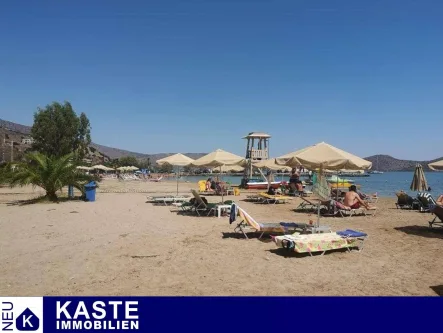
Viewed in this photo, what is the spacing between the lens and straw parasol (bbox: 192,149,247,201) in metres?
14.3

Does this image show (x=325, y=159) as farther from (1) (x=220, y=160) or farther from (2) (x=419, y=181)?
(2) (x=419, y=181)

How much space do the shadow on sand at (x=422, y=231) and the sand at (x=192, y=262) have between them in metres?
0.03

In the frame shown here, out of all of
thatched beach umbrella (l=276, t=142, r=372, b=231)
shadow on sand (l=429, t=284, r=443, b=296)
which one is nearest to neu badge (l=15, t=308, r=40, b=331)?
shadow on sand (l=429, t=284, r=443, b=296)

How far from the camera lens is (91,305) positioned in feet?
11.8

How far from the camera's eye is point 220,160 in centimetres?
1438

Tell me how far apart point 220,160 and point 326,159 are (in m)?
5.25

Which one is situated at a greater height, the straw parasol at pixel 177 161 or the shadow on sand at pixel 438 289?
the straw parasol at pixel 177 161

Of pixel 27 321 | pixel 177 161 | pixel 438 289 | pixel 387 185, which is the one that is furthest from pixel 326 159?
pixel 387 185

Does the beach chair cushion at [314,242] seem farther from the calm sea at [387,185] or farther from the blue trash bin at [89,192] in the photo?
the calm sea at [387,185]

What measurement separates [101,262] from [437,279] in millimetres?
5614

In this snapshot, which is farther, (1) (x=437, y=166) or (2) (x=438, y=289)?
(1) (x=437, y=166)

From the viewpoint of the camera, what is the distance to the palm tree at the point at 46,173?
14945 millimetres

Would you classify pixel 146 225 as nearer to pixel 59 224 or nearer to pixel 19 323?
pixel 59 224

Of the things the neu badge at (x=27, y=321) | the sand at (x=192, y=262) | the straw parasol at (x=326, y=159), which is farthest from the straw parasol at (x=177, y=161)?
the neu badge at (x=27, y=321)
